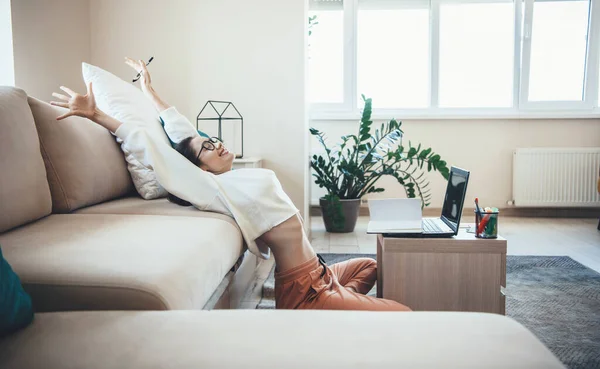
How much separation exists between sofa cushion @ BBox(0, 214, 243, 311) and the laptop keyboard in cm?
68

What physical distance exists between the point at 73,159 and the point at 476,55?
150 inches

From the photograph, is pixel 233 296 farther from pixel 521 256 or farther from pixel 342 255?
pixel 521 256

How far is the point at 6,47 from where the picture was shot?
8.16 feet

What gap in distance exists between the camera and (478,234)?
167cm

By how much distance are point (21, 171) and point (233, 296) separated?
2.52 ft

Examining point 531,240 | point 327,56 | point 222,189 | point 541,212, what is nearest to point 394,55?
point 327,56

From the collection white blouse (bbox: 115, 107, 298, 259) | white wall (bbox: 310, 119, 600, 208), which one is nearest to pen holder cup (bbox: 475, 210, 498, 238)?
white blouse (bbox: 115, 107, 298, 259)

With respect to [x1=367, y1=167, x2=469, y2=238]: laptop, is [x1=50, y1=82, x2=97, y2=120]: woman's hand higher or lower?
higher

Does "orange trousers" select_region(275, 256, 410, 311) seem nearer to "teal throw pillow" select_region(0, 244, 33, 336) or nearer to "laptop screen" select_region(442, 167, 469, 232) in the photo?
"laptop screen" select_region(442, 167, 469, 232)

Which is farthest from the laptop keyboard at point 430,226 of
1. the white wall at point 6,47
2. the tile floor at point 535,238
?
the white wall at point 6,47

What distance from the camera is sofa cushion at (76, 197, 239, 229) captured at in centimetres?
173

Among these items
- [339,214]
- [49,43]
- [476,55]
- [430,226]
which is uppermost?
[476,55]

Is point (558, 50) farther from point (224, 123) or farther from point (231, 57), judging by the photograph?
point (224, 123)

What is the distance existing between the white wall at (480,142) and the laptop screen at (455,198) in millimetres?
2459
